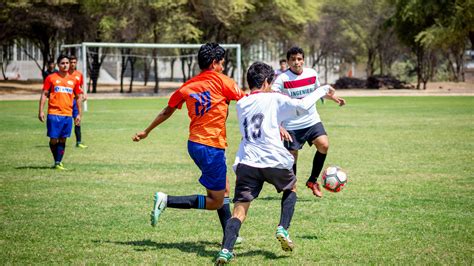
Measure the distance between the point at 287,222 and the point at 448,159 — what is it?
886cm

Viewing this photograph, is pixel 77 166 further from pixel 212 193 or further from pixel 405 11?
pixel 405 11

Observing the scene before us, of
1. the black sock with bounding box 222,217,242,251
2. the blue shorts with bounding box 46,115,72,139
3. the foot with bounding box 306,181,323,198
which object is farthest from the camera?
the blue shorts with bounding box 46,115,72,139

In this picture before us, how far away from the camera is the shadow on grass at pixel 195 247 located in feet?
23.5

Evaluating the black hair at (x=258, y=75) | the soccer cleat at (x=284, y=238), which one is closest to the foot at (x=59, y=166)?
the black hair at (x=258, y=75)

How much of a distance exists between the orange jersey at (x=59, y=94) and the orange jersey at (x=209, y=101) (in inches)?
293

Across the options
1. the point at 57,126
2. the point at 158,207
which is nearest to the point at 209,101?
the point at 158,207

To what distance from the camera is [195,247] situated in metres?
7.52

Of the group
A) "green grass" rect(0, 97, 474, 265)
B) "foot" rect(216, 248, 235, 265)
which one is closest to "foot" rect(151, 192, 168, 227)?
"green grass" rect(0, 97, 474, 265)

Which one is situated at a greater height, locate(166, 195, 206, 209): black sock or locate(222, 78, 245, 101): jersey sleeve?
locate(222, 78, 245, 101): jersey sleeve

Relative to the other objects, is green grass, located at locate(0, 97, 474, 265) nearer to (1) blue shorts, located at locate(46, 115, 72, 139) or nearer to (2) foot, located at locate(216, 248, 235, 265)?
(2) foot, located at locate(216, 248, 235, 265)

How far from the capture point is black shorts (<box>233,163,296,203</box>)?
691 centimetres

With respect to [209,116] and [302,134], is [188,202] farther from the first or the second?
[302,134]

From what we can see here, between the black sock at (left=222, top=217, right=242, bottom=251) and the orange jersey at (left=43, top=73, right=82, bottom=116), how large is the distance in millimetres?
8293

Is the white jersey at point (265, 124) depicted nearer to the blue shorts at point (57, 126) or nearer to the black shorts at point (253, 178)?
the black shorts at point (253, 178)
